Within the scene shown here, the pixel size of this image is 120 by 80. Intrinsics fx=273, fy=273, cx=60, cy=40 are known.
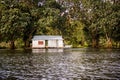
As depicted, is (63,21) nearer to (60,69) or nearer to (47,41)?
(47,41)

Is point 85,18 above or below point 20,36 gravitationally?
above

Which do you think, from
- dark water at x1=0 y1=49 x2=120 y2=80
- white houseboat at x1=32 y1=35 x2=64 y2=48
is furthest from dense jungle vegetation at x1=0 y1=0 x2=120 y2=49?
dark water at x1=0 y1=49 x2=120 y2=80

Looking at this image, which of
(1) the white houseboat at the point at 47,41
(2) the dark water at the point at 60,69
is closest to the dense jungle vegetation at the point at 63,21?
(1) the white houseboat at the point at 47,41

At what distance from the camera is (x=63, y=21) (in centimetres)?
9538

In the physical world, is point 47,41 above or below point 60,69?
above

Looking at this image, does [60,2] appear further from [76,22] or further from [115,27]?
[115,27]

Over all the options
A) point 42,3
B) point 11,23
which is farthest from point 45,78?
point 42,3

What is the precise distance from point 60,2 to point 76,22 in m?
9.77

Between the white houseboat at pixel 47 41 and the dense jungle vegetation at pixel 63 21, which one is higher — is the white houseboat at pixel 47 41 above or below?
below

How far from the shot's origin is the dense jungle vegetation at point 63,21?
83.9m

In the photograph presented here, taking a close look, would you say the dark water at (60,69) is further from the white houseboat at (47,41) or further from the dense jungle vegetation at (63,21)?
the white houseboat at (47,41)

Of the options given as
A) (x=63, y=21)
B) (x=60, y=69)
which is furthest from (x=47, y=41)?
(x=60, y=69)

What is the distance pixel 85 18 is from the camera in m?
101

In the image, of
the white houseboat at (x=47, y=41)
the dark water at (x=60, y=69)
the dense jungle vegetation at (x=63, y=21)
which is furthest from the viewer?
the white houseboat at (x=47, y=41)
